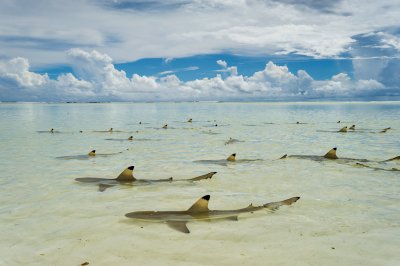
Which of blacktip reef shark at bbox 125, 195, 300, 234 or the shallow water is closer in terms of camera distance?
the shallow water

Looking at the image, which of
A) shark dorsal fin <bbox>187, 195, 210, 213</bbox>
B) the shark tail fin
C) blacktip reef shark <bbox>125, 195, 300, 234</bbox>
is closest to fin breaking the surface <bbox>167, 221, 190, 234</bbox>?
blacktip reef shark <bbox>125, 195, 300, 234</bbox>

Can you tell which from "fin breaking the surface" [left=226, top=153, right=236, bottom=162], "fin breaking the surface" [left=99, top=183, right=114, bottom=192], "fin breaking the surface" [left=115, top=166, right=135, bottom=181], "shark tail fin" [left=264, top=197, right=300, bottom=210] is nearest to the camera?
"shark tail fin" [left=264, top=197, right=300, bottom=210]

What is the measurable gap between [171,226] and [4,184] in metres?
7.73

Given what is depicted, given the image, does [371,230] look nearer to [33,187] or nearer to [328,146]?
[33,187]

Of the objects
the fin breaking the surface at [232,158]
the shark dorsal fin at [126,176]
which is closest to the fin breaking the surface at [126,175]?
the shark dorsal fin at [126,176]

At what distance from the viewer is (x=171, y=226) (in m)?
7.75

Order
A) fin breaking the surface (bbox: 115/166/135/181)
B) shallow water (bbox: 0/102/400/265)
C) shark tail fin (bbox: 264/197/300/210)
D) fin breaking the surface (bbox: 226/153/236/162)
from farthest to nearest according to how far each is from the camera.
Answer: fin breaking the surface (bbox: 226/153/236/162) < fin breaking the surface (bbox: 115/166/135/181) < shark tail fin (bbox: 264/197/300/210) < shallow water (bbox: 0/102/400/265)

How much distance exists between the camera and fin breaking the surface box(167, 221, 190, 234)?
24.6ft

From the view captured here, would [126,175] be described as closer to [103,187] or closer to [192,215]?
[103,187]

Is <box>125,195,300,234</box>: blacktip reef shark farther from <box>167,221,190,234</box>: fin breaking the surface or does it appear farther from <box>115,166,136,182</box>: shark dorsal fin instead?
<box>115,166,136,182</box>: shark dorsal fin

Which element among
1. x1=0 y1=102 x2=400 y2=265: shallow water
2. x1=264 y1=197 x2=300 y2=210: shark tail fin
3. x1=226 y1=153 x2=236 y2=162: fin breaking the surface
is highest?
x1=226 y1=153 x2=236 y2=162: fin breaking the surface

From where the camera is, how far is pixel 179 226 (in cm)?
769

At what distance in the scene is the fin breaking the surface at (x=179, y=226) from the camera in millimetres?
7484

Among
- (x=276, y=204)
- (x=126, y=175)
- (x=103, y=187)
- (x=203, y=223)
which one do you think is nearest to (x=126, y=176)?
(x=126, y=175)
